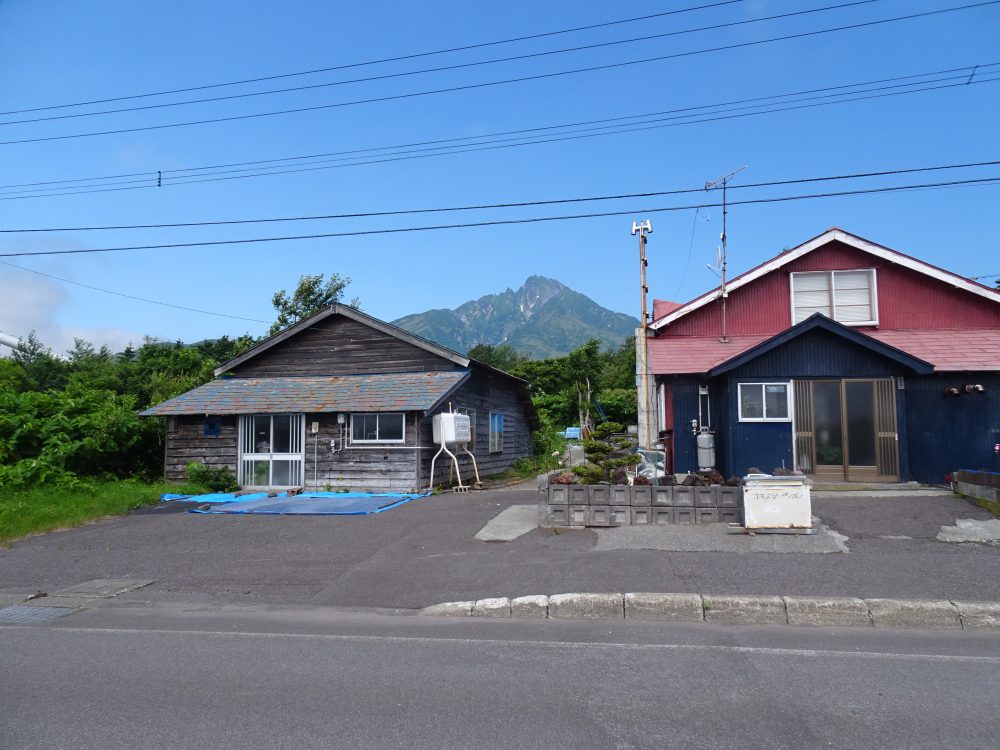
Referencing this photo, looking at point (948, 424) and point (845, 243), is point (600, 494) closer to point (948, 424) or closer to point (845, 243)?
point (948, 424)

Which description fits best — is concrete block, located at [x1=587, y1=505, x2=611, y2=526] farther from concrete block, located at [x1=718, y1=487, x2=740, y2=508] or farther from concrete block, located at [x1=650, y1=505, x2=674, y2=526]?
concrete block, located at [x1=718, y1=487, x2=740, y2=508]

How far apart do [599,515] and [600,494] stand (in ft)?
1.10

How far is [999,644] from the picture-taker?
595 cm

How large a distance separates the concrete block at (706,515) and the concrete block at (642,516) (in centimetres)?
72

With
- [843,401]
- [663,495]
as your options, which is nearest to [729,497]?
[663,495]

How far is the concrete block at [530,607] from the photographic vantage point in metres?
7.18

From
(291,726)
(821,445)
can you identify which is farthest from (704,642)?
(821,445)

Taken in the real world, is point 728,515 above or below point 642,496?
below

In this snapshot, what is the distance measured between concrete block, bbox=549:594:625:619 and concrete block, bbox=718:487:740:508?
4227 millimetres

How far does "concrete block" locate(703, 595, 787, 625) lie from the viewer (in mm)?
6750

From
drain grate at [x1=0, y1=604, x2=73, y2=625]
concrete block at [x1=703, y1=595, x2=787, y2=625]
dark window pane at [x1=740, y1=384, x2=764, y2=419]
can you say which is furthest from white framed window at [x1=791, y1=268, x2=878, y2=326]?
drain grate at [x1=0, y1=604, x2=73, y2=625]

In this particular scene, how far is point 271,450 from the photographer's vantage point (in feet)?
61.8

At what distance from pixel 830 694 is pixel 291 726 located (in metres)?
3.64

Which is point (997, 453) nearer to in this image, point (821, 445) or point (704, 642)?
point (821, 445)
